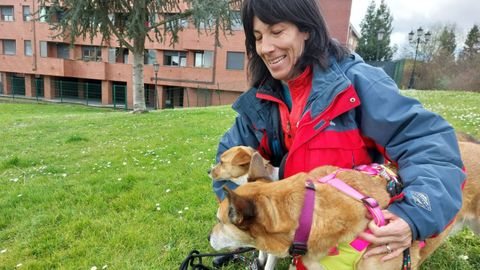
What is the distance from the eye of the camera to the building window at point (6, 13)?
40.7m

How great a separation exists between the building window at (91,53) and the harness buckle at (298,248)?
139 ft

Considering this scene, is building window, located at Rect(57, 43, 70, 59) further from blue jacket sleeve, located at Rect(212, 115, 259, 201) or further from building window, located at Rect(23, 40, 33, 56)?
blue jacket sleeve, located at Rect(212, 115, 259, 201)

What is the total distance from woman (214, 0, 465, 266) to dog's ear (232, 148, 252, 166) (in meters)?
0.71

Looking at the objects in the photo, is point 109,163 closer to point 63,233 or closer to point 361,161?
point 63,233

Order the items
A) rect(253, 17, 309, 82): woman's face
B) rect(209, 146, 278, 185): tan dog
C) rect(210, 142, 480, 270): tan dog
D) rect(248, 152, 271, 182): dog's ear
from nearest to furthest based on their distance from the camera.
A: rect(210, 142, 480, 270): tan dog → rect(253, 17, 309, 82): woman's face → rect(248, 152, 271, 182): dog's ear → rect(209, 146, 278, 185): tan dog

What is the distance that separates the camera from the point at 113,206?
4.88m

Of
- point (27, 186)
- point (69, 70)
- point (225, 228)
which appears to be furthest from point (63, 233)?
point (69, 70)

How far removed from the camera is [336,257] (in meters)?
2.10

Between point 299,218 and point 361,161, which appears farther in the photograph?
point 361,161

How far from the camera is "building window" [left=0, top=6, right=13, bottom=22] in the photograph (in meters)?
40.7

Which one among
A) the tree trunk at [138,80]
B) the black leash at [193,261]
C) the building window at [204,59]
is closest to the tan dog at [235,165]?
the black leash at [193,261]

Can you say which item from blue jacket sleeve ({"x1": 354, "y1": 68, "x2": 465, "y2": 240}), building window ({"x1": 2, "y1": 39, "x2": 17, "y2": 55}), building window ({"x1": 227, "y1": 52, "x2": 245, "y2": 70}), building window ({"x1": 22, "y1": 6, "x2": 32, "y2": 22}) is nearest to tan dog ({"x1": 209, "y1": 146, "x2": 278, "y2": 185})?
blue jacket sleeve ({"x1": 354, "y1": 68, "x2": 465, "y2": 240})

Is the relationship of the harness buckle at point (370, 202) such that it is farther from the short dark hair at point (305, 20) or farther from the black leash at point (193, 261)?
the black leash at point (193, 261)

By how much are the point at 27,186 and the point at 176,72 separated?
3125 cm
